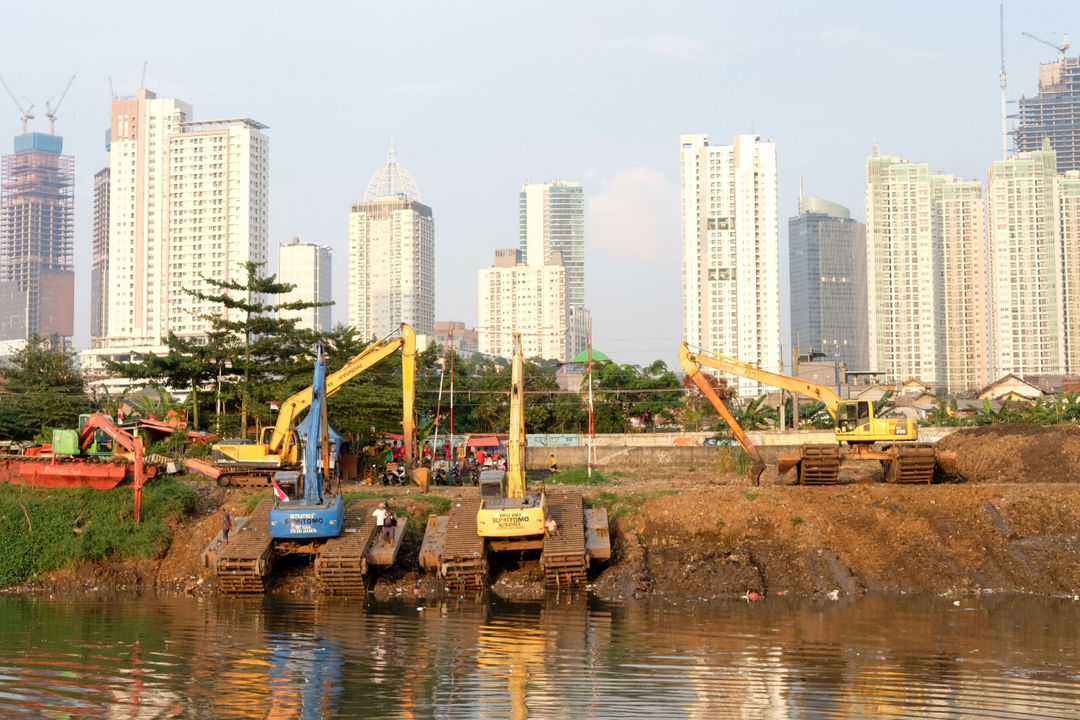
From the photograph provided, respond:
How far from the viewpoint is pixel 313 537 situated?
31.5 m

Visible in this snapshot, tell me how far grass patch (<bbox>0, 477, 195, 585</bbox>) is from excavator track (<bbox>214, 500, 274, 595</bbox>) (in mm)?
3381

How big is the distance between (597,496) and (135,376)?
31.1m

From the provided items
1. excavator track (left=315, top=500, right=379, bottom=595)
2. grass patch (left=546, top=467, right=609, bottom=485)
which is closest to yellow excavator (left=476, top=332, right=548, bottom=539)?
excavator track (left=315, top=500, right=379, bottom=595)

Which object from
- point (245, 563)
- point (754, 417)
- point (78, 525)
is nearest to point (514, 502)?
point (245, 563)

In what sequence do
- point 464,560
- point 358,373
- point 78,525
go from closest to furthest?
point 464,560 → point 78,525 → point 358,373

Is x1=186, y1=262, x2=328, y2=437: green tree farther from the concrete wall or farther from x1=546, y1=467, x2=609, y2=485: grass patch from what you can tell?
x1=546, y1=467, x2=609, y2=485: grass patch

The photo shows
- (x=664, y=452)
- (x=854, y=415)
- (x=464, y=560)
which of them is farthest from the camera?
(x=664, y=452)

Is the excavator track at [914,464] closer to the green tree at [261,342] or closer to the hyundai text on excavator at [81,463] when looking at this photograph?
the hyundai text on excavator at [81,463]

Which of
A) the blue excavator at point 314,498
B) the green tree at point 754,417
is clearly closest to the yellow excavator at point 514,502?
Result: the blue excavator at point 314,498

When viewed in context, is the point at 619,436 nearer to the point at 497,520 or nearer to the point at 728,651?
the point at 497,520

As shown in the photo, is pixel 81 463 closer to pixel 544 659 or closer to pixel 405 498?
pixel 405 498

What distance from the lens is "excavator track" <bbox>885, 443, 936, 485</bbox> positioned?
126 feet

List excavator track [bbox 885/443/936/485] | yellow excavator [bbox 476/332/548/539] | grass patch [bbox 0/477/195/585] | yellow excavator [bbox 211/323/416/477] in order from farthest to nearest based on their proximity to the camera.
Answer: yellow excavator [bbox 211/323/416/477] < excavator track [bbox 885/443/936/485] < grass patch [bbox 0/477/195/585] < yellow excavator [bbox 476/332/548/539]

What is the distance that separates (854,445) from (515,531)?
15209 mm
